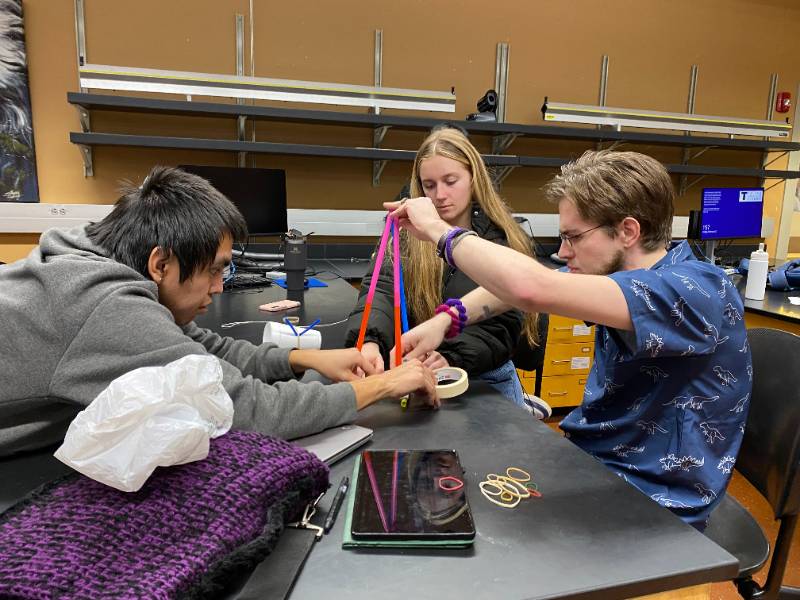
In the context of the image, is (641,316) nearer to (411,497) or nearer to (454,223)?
(411,497)

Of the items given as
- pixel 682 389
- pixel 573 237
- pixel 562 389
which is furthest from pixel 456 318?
pixel 562 389

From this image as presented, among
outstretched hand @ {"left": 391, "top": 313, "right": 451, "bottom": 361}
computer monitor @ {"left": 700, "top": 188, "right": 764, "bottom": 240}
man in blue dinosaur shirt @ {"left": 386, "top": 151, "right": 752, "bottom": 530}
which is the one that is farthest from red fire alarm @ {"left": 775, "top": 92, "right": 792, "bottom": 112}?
outstretched hand @ {"left": 391, "top": 313, "right": 451, "bottom": 361}

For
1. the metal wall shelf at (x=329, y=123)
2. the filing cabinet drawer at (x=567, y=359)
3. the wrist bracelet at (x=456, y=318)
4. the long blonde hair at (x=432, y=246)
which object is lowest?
the filing cabinet drawer at (x=567, y=359)

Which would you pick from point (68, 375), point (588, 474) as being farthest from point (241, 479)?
point (588, 474)

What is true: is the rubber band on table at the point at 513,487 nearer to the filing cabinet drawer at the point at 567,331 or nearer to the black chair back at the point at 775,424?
the black chair back at the point at 775,424

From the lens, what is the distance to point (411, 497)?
2.54 feet

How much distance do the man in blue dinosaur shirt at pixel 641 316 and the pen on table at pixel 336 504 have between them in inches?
16.9

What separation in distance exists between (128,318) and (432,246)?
1027mm

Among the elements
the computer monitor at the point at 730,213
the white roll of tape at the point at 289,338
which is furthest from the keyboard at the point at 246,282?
the computer monitor at the point at 730,213

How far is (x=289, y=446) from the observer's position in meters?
0.77

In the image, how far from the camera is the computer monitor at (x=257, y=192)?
3049mm

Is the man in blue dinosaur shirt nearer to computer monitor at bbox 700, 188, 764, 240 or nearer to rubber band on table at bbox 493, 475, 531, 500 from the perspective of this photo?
rubber band on table at bbox 493, 475, 531, 500

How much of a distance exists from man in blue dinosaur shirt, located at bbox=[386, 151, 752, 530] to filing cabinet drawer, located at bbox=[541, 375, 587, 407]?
2.00 meters

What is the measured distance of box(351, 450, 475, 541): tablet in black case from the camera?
0.70 metres
